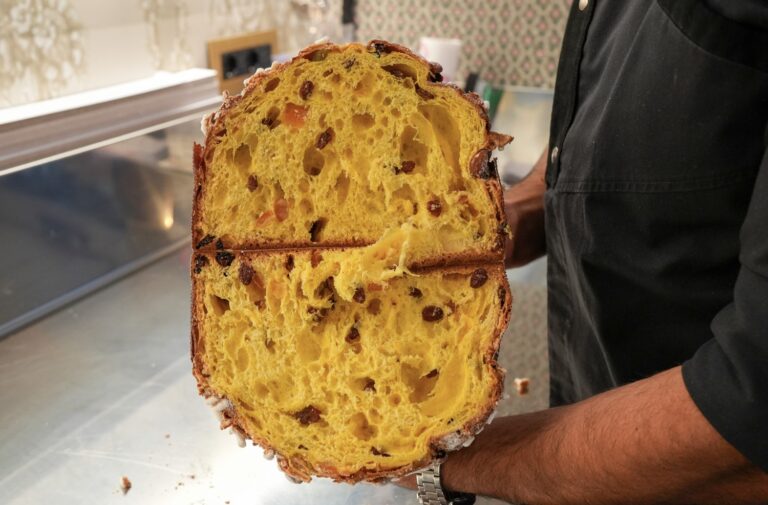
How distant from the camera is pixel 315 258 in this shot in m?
0.86

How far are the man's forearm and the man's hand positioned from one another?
440 mm

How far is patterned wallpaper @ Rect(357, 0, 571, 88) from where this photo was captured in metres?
2.27

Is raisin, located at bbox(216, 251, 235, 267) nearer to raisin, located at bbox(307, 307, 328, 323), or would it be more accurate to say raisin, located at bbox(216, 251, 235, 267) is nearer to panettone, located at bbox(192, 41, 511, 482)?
panettone, located at bbox(192, 41, 511, 482)

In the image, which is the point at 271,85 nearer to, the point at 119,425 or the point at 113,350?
the point at 119,425

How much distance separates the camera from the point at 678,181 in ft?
2.63

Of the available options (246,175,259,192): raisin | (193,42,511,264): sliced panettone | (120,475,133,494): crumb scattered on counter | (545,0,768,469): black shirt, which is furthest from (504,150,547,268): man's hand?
(120,475,133,494): crumb scattered on counter

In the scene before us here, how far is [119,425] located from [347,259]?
0.62 m

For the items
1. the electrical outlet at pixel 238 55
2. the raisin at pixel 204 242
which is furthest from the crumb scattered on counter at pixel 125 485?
the electrical outlet at pixel 238 55

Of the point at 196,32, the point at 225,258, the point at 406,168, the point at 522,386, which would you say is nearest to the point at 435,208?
the point at 406,168

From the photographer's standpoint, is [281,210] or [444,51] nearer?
[281,210]

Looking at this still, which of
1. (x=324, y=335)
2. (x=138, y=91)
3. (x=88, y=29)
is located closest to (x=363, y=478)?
(x=324, y=335)

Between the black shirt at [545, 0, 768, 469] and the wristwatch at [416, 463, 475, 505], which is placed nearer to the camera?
the black shirt at [545, 0, 768, 469]

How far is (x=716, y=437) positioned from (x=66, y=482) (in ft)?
3.07

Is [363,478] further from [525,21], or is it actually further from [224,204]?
[525,21]
